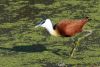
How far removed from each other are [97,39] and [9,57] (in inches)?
82.7

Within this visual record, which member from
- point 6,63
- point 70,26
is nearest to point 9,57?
point 6,63

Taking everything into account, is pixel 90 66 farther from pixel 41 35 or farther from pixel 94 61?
pixel 41 35

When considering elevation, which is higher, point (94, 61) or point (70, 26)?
point (70, 26)

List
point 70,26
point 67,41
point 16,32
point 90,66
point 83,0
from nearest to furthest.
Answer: point 90,66
point 70,26
point 67,41
point 16,32
point 83,0

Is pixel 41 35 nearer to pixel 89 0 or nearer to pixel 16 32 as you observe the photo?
pixel 16 32

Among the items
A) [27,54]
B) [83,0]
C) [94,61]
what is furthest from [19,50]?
[83,0]

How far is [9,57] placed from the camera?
877 centimetres

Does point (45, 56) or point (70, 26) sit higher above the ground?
point (70, 26)

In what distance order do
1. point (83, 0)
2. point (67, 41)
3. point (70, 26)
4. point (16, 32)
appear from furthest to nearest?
1. point (83, 0)
2. point (16, 32)
3. point (67, 41)
4. point (70, 26)

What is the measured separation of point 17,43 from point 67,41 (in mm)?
1123

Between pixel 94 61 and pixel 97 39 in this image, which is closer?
pixel 94 61

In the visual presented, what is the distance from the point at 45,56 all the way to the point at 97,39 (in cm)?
148

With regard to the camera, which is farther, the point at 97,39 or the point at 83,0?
the point at 83,0

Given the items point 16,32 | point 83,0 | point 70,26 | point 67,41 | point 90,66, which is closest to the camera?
point 90,66
